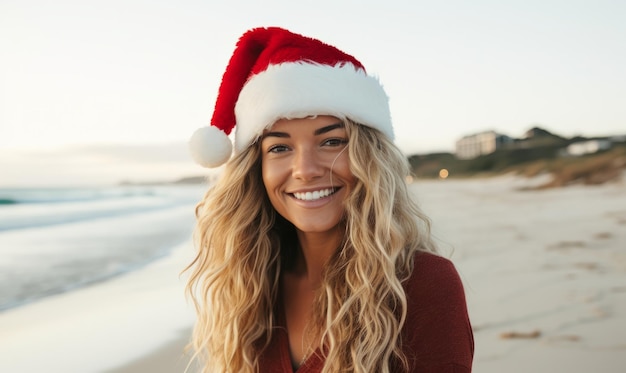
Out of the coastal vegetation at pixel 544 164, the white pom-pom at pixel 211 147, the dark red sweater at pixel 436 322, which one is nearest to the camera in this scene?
the dark red sweater at pixel 436 322

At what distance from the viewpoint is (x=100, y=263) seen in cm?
796

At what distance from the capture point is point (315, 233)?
2.41 metres

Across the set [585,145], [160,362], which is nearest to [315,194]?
[160,362]

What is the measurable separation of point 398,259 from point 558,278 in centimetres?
387

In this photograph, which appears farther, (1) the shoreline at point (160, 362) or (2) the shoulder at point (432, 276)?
(1) the shoreline at point (160, 362)

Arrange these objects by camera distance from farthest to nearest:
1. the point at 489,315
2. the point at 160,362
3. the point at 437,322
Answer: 1. the point at 489,315
2. the point at 160,362
3. the point at 437,322

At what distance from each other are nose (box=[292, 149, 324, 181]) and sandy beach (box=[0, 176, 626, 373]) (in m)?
0.58

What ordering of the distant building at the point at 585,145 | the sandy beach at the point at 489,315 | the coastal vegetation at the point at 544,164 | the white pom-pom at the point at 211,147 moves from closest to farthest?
the white pom-pom at the point at 211,147 → the sandy beach at the point at 489,315 → the coastal vegetation at the point at 544,164 → the distant building at the point at 585,145

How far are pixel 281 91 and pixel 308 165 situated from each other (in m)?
0.31

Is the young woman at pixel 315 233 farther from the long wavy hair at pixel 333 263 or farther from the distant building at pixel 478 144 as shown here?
the distant building at pixel 478 144

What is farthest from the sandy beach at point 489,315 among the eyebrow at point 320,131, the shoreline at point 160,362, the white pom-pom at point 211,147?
the white pom-pom at point 211,147

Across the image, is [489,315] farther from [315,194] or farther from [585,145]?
[585,145]

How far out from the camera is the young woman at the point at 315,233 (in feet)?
6.45

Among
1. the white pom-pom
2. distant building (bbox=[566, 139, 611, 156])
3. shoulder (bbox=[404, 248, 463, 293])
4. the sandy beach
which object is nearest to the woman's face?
the white pom-pom
